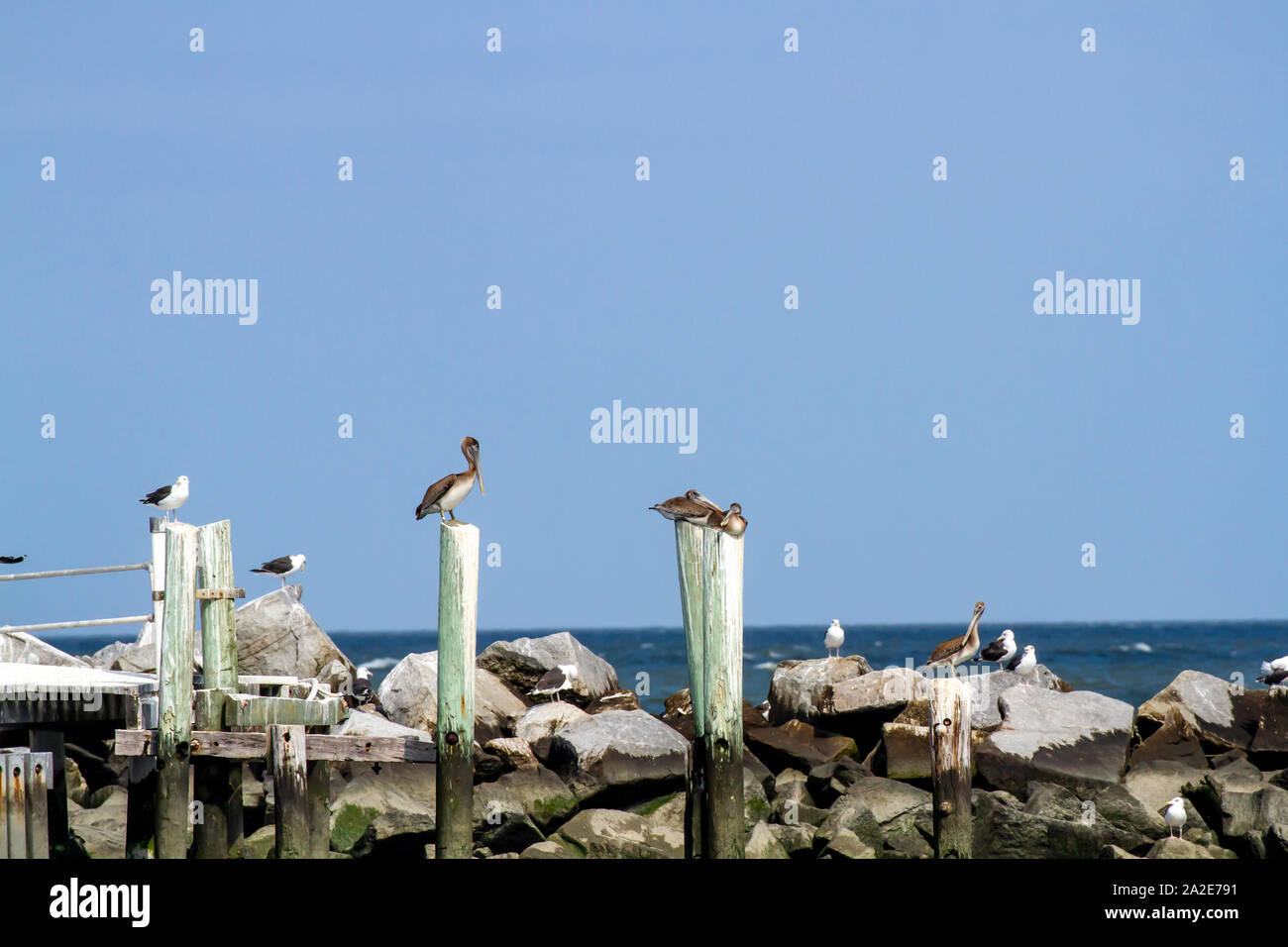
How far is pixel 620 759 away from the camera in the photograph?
1575 cm

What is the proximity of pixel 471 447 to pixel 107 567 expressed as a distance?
3.67 metres

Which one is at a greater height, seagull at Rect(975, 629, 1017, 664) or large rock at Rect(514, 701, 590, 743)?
seagull at Rect(975, 629, 1017, 664)

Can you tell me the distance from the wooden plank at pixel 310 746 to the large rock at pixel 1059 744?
20.4 feet

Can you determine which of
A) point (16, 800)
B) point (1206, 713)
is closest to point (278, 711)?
point (16, 800)

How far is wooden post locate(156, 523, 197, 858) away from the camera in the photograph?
13.4 m

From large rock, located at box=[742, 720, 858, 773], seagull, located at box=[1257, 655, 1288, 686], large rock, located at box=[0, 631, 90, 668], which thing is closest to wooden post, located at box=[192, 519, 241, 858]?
large rock, located at box=[0, 631, 90, 668]

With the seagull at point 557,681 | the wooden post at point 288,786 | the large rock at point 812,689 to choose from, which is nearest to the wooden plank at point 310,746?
the wooden post at point 288,786

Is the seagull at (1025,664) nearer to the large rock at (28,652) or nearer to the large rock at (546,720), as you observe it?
the large rock at (546,720)

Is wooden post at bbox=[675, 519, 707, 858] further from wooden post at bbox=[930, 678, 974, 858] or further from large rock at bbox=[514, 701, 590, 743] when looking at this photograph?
large rock at bbox=[514, 701, 590, 743]

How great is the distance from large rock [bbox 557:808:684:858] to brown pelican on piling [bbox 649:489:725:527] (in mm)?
3121

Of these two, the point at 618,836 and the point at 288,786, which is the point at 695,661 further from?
the point at 288,786

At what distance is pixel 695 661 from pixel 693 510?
1.29 meters
